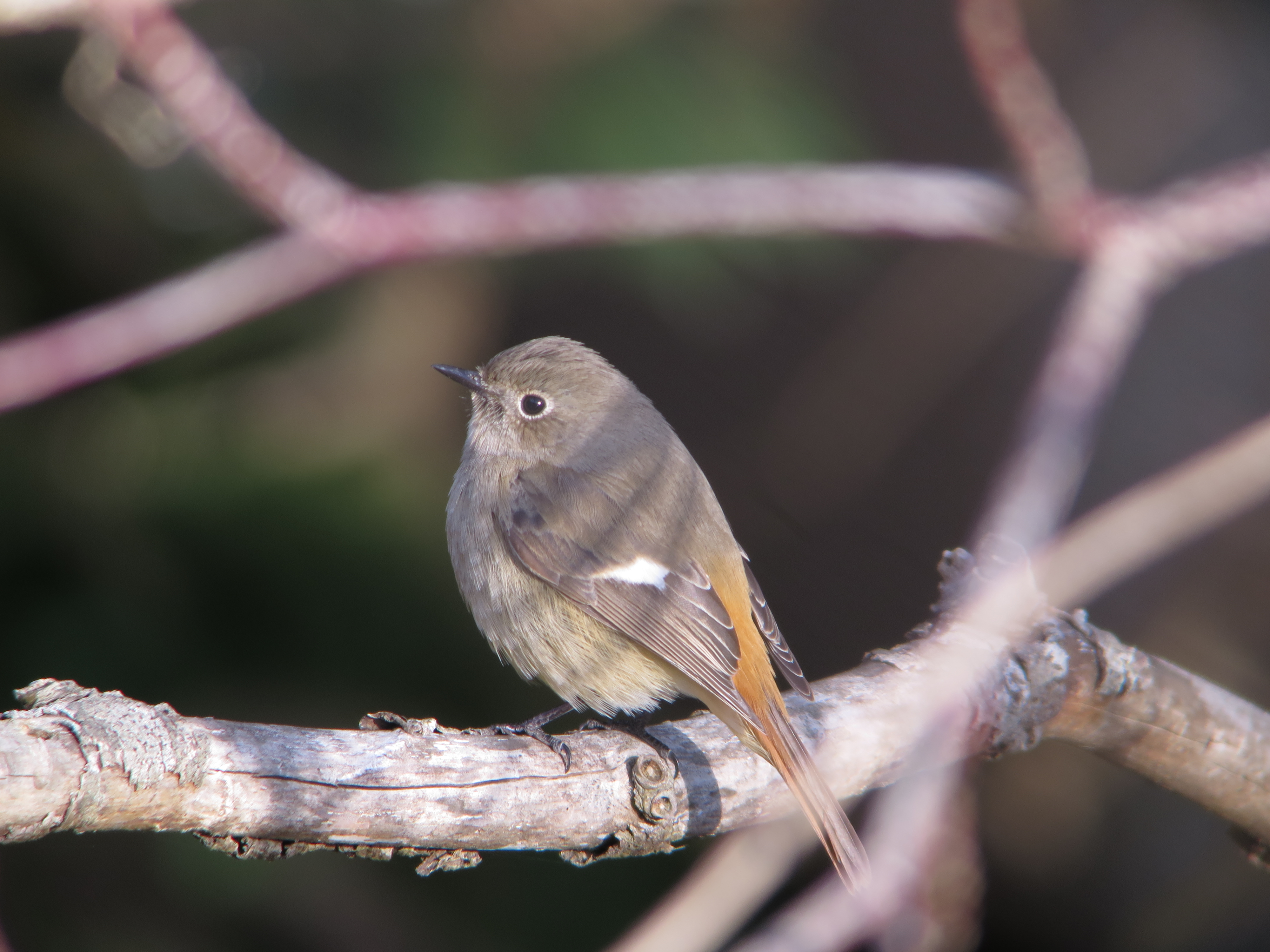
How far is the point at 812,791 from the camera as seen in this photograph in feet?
8.23

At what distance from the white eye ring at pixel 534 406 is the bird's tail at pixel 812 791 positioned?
1300mm

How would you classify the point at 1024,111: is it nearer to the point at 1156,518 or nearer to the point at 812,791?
the point at 1156,518

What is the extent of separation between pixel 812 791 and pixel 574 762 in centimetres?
50

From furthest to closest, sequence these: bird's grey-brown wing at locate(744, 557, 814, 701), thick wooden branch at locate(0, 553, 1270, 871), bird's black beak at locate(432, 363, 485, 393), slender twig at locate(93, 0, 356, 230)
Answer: bird's black beak at locate(432, 363, 485, 393) → bird's grey-brown wing at locate(744, 557, 814, 701) → thick wooden branch at locate(0, 553, 1270, 871) → slender twig at locate(93, 0, 356, 230)

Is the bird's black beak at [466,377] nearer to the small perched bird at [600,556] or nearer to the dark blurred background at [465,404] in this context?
the small perched bird at [600,556]

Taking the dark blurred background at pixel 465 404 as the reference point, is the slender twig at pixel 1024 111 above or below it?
below

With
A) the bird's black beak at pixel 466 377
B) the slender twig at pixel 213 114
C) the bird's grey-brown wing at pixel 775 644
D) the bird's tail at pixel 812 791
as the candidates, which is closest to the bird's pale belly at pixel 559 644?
the bird's grey-brown wing at pixel 775 644

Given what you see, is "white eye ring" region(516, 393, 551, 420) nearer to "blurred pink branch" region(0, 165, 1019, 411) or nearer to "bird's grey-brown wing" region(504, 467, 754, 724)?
"bird's grey-brown wing" region(504, 467, 754, 724)

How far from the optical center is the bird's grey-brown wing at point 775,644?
2812 mm

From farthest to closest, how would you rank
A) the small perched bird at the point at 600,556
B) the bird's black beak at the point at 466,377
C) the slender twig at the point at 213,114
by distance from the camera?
the bird's black beak at the point at 466,377
the small perched bird at the point at 600,556
the slender twig at the point at 213,114

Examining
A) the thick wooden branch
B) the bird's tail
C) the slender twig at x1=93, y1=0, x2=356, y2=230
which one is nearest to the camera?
the slender twig at x1=93, y1=0, x2=356, y2=230

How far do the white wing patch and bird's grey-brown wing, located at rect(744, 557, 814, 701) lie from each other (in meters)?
0.27

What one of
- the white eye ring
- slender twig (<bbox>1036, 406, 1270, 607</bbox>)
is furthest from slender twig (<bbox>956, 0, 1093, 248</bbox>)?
the white eye ring

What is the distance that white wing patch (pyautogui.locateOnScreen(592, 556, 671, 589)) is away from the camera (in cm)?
309
